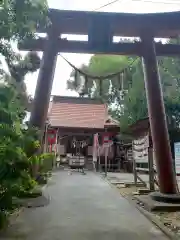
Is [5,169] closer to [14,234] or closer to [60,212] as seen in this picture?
[14,234]

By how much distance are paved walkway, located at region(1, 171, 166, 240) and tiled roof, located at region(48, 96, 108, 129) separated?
55.8ft

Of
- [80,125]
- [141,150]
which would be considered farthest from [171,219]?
[80,125]

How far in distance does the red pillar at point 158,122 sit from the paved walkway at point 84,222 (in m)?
1.28

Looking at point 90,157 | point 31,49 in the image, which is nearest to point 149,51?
point 31,49

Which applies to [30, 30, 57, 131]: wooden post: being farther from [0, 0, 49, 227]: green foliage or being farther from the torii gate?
[0, 0, 49, 227]: green foliage

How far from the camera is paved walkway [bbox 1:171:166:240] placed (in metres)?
5.11

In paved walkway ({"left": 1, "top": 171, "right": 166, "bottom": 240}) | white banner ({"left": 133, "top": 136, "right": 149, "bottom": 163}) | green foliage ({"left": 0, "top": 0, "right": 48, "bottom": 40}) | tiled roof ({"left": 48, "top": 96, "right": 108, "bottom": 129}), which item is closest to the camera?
green foliage ({"left": 0, "top": 0, "right": 48, "bottom": 40})

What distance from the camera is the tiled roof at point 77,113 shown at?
25.7 meters

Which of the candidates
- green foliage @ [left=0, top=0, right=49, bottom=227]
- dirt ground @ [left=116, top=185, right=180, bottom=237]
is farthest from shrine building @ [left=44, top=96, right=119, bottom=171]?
green foliage @ [left=0, top=0, right=49, bottom=227]

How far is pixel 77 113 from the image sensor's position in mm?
28312

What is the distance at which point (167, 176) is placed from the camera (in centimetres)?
806

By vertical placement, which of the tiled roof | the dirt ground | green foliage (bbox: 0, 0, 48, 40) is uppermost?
the tiled roof

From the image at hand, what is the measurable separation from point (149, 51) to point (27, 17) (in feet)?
17.1

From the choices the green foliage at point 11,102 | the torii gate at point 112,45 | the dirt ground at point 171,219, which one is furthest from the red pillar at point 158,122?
the green foliage at point 11,102
